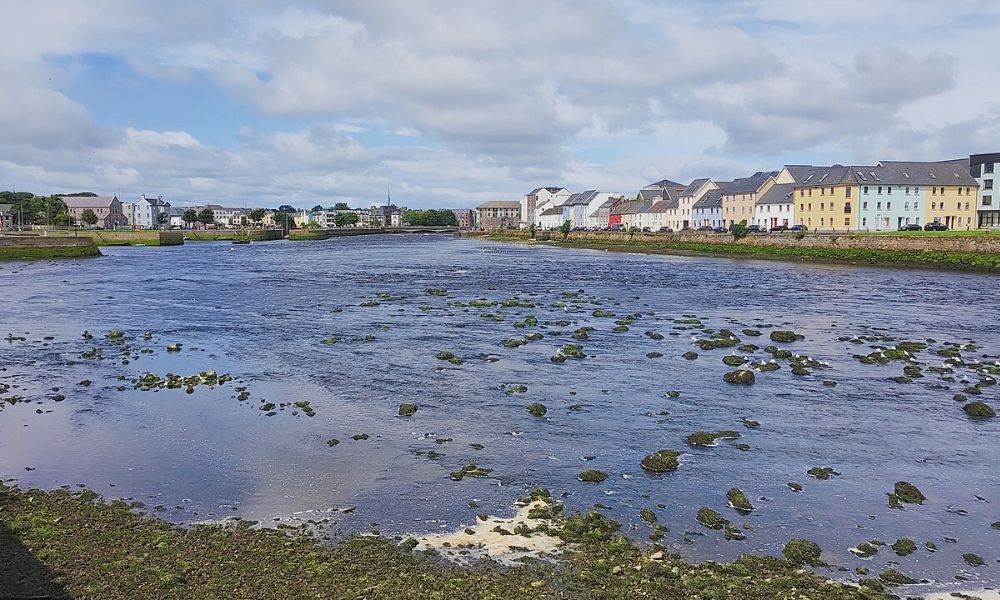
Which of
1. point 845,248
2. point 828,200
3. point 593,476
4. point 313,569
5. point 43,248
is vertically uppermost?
point 828,200

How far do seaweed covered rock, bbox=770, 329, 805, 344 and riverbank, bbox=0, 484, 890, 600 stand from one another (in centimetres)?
1971

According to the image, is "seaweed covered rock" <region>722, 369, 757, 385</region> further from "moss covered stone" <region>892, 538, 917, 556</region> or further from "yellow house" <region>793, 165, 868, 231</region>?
"yellow house" <region>793, 165, 868, 231</region>

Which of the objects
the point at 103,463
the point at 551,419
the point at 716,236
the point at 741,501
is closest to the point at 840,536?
the point at 741,501

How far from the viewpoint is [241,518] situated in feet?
38.9

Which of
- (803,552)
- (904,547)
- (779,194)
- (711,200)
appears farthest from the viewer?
(711,200)

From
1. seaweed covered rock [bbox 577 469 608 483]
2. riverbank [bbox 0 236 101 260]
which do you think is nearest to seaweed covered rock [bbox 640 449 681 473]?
seaweed covered rock [bbox 577 469 608 483]

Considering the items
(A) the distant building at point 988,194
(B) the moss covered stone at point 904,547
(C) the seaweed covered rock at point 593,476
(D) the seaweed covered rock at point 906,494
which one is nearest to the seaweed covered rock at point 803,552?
(B) the moss covered stone at point 904,547

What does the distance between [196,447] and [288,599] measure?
7770 mm

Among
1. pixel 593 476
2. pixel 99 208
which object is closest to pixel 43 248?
pixel 593 476

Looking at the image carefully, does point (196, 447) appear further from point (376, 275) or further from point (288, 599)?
point (376, 275)

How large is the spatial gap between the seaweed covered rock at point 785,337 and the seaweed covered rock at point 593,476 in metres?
17.5

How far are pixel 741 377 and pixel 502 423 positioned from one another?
27.7 ft

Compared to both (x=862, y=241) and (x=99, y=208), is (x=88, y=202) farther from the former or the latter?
(x=862, y=241)

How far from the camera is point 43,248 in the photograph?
8412 centimetres
